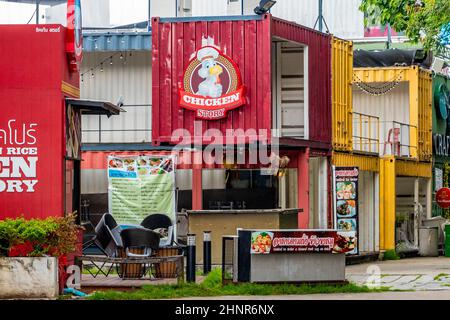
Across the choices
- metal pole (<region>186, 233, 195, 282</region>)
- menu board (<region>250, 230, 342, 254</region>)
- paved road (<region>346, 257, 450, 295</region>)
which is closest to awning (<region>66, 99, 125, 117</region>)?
metal pole (<region>186, 233, 195, 282</region>)

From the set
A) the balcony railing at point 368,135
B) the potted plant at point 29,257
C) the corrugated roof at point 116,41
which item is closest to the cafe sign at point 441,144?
the balcony railing at point 368,135

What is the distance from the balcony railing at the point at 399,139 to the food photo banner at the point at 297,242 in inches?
656

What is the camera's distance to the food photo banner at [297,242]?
2148 cm

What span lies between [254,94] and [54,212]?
9.82 m

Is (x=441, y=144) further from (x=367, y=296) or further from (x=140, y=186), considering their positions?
(x=367, y=296)

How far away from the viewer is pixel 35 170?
21.0 meters

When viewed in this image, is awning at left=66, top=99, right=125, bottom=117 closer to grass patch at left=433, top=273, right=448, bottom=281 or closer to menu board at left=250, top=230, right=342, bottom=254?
menu board at left=250, top=230, right=342, bottom=254

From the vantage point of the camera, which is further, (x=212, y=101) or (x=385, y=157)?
(x=385, y=157)

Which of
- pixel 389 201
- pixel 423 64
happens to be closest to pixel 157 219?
pixel 389 201

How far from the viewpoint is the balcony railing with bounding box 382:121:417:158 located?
3859cm

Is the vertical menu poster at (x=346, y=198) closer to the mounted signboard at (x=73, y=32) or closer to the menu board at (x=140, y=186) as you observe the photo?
the menu board at (x=140, y=186)

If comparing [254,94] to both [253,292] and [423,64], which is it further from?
[423,64]

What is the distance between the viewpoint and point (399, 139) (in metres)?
39.2

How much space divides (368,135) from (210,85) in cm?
1062
